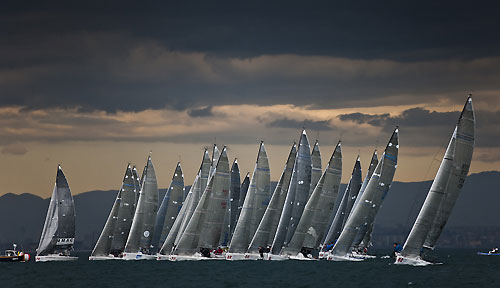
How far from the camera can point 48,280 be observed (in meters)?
84.7

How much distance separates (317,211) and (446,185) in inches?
931

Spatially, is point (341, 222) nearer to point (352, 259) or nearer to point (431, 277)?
point (352, 259)

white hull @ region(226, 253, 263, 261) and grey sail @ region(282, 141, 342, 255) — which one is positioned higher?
grey sail @ region(282, 141, 342, 255)

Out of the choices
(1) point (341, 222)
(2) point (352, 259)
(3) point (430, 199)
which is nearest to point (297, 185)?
(2) point (352, 259)

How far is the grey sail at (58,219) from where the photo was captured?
109 metres

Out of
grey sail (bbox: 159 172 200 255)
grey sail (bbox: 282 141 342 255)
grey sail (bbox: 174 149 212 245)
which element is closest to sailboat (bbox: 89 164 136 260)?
grey sail (bbox: 159 172 200 255)

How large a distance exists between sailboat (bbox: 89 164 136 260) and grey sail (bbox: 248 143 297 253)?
18.6 meters

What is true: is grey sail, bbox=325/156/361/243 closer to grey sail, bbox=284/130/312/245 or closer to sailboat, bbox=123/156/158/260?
grey sail, bbox=284/130/312/245

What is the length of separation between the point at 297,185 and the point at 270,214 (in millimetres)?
4315

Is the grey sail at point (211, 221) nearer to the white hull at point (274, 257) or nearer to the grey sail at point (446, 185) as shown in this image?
the white hull at point (274, 257)

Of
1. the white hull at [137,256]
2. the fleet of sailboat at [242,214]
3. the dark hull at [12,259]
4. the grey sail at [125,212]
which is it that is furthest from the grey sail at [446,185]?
the dark hull at [12,259]

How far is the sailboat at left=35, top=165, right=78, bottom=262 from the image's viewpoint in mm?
108562

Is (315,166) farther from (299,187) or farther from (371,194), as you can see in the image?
(371,194)

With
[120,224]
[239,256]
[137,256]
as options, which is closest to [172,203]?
[120,224]
